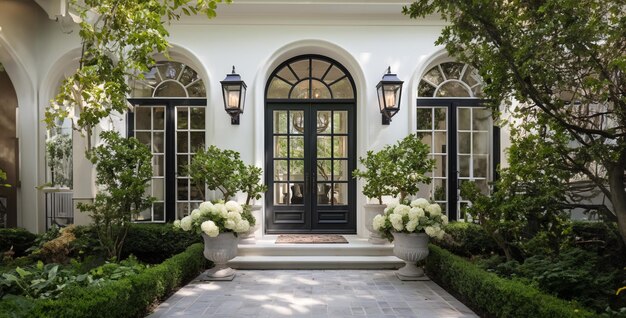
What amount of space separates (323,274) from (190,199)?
3.41 m

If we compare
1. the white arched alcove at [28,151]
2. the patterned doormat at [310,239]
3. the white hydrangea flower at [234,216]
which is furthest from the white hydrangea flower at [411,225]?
the white arched alcove at [28,151]

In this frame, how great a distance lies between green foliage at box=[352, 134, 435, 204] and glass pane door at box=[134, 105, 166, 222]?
3911mm

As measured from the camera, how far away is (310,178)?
30.7ft

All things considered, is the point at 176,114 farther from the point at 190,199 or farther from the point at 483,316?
the point at 483,316

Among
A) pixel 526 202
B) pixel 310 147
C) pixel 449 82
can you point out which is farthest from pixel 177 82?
pixel 526 202

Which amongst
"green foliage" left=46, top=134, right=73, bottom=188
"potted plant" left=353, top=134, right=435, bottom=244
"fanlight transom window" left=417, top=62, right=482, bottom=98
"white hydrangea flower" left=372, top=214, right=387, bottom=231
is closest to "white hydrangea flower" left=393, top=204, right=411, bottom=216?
"white hydrangea flower" left=372, top=214, right=387, bottom=231

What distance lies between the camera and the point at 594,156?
444 centimetres

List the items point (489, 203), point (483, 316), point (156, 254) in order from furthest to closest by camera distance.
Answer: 1. point (156, 254)
2. point (489, 203)
3. point (483, 316)

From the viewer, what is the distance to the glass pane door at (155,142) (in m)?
9.22

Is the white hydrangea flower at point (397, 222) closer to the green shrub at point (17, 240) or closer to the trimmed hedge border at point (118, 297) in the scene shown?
the trimmed hedge border at point (118, 297)

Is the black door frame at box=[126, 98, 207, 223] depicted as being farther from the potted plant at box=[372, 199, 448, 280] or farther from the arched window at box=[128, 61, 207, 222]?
the potted plant at box=[372, 199, 448, 280]

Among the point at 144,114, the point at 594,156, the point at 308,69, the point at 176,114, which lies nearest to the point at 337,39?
the point at 308,69

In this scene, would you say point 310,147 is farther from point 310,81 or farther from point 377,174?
point 377,174

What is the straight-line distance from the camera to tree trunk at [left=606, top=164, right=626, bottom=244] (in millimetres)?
4598
